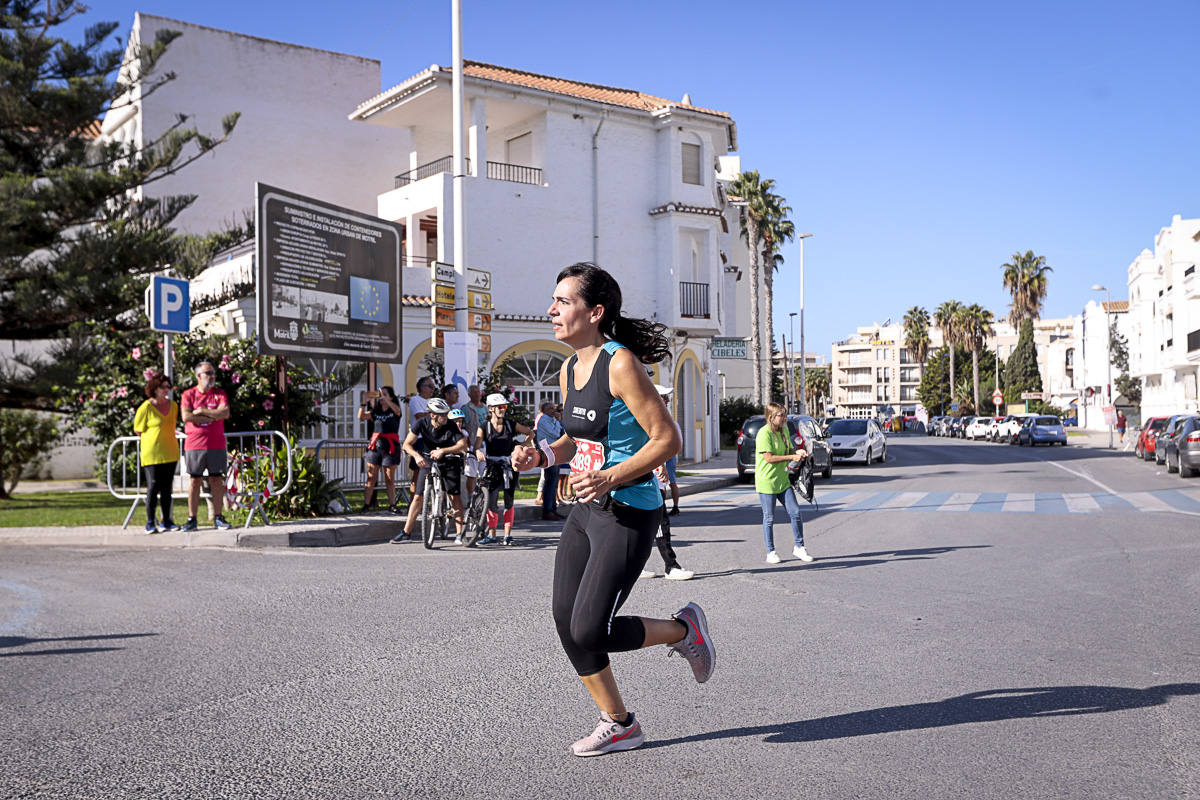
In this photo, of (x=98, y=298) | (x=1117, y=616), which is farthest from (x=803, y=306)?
(x=1117, y=616)

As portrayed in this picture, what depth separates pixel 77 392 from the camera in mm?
16625

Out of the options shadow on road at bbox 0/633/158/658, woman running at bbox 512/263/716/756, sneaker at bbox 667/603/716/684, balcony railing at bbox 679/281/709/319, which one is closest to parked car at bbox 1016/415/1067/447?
balcony railing at bbox 679/281/709/319

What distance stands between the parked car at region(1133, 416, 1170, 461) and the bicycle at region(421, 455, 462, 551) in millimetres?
27099

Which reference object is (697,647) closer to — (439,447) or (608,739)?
(608,739)

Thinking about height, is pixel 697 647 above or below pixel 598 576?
below

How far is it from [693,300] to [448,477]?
20.5 meters

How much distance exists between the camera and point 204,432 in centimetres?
1155

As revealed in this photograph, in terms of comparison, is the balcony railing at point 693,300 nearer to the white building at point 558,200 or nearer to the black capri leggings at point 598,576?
the white building at point 558,200

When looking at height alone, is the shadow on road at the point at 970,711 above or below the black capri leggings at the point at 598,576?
below

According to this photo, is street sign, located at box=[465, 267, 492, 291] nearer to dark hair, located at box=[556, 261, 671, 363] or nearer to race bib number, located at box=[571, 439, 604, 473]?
dark hair, located at box=[556, 261, 671, 363]

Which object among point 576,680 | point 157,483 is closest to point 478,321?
point 157,483

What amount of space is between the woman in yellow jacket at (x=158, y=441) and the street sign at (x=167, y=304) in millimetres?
1422

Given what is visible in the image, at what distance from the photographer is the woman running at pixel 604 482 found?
385cm

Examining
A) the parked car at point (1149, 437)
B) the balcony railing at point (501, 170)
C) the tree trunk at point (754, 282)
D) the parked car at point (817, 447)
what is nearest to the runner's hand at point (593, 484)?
the parked car at point (817, 447)
